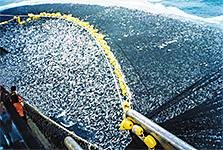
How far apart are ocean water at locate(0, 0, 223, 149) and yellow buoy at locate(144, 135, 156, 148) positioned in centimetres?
44

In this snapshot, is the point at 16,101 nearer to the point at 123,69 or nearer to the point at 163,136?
the point at 123,69

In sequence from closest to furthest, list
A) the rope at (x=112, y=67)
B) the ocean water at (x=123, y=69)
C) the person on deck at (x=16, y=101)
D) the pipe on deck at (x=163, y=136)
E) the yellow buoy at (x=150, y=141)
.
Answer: the pipe on deck at (x=163, y=136) < the yellow buoy at (x=150, y=141) < the ocean water at (x=123, y=69) < the rope at (x=112, y=67) < the person on deck at (x=16, y=101)

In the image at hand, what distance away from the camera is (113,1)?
448 centimetres

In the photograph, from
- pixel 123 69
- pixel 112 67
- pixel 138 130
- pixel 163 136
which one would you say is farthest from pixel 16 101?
pixel 163 136

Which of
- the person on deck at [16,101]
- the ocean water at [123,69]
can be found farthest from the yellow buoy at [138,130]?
the person on deck at [16,101]

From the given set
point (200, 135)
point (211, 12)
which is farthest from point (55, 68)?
point (211, 12)

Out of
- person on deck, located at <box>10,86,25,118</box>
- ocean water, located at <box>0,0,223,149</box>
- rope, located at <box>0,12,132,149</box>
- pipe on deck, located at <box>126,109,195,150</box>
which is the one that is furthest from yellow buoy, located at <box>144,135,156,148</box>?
person on deck, located at <box>10,86,25,118</box>

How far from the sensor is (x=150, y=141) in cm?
145

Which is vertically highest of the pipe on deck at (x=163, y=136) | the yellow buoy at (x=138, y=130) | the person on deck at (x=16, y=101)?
the pipe on deck at (x=163, y=136)

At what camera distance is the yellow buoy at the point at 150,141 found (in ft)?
4.74

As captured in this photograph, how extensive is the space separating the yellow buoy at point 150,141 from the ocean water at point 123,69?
1.45 feet

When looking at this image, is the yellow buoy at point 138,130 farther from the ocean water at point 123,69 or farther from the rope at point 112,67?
the rope at point 112,67

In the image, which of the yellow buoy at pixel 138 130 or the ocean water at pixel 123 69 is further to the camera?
the ocean water at pixel 123 69

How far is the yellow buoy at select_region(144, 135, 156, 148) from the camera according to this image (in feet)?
4.74
